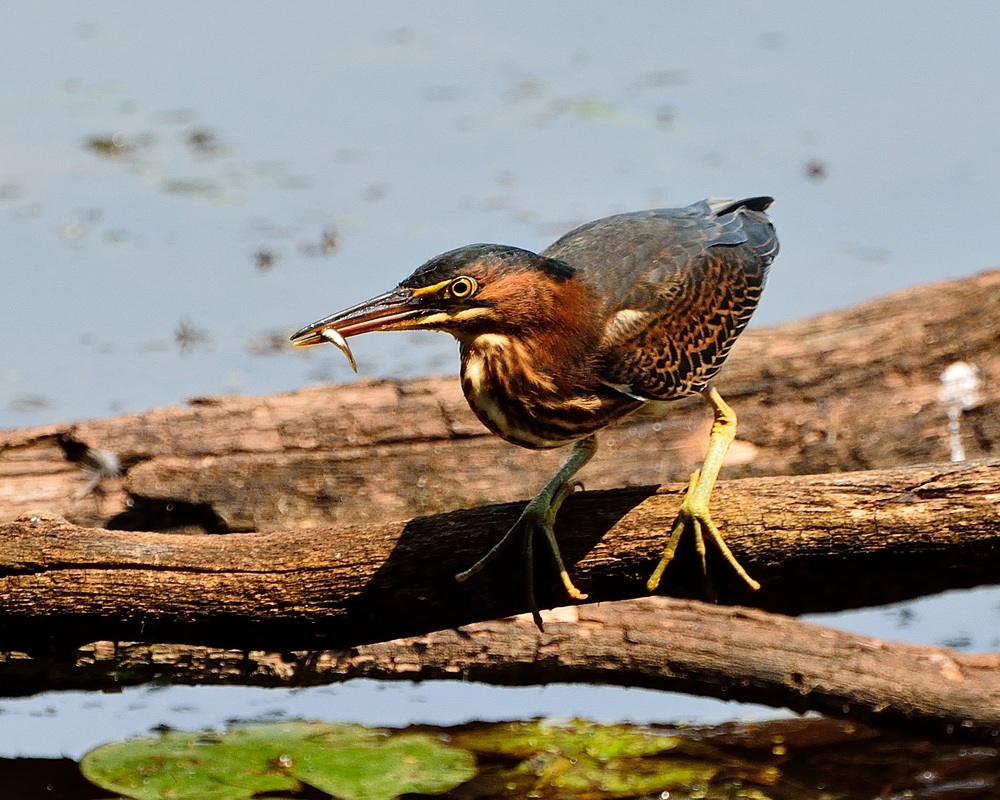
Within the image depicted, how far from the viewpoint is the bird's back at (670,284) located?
13.3 feet

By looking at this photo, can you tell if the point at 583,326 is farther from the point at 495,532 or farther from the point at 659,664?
the point at 659,664

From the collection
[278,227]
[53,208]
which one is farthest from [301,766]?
[53,208]

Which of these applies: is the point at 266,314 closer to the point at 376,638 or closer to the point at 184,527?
the point at 184,527

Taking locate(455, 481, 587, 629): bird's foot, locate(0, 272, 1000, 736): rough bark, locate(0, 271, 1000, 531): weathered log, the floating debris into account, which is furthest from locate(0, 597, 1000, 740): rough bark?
the floating debris

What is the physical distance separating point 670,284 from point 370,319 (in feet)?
3.79

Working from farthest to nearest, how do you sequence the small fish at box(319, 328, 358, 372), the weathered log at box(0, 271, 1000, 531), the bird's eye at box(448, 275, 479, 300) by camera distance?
the weathered log at box(0, 271, 1000, 531) → the bird's eye at box(448, 275, 479, 300) → the small fish at box(319, 328, 358, 372)

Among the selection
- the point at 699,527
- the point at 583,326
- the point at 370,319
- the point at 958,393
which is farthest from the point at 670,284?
the point at 958,393

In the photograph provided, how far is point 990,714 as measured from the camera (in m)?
4.29

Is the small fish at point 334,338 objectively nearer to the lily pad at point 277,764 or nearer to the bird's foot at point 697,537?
the bird's foot at point 697,537

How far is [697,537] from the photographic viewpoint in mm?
3625

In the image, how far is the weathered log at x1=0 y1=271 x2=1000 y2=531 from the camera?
481 cm

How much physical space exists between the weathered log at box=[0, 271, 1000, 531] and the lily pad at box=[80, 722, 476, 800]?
0.74 meters

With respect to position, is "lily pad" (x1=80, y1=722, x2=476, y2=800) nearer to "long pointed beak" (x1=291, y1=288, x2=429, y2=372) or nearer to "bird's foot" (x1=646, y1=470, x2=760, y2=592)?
"bird's foot" (x1=646, y1=470, x2=760, y2=592)

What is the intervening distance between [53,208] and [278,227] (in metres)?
1.28
